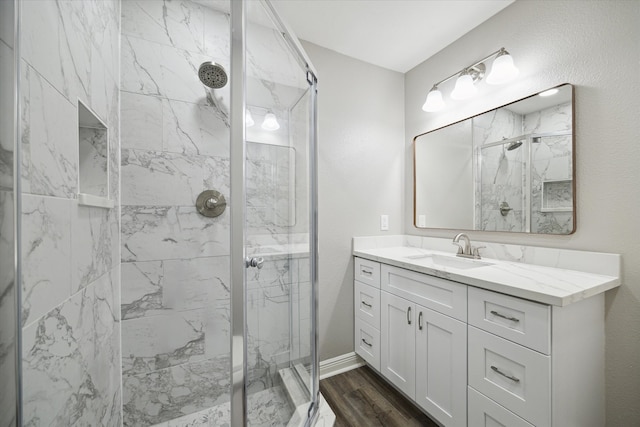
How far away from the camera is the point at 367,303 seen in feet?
5.87

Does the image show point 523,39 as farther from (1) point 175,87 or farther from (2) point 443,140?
(1) point 175,87

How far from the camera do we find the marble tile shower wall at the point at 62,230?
1.68 feet

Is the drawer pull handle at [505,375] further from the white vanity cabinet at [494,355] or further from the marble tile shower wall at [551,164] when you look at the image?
the marble tile shower wall at [551,164]

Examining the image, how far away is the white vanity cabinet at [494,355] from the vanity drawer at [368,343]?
163mm

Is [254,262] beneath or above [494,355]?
above

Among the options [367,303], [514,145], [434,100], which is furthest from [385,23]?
[367,303]

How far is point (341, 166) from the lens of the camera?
1.92 m

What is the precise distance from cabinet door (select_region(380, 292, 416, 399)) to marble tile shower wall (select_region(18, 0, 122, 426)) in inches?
55.8

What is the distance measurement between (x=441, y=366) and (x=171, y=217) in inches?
63.2

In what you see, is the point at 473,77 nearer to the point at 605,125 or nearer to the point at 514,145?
the point at 514,145

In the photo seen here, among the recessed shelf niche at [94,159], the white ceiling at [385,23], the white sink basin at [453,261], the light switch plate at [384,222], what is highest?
the white ceiling at [385,23]

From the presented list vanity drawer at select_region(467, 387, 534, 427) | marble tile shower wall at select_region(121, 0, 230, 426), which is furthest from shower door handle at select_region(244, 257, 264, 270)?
vanity drawer at select_region(467, 387, 534, 427)

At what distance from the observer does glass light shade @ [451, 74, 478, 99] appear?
1622mm

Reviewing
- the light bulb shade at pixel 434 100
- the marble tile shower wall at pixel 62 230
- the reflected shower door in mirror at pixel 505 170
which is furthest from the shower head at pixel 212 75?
the reflected shower door in mirror at pixel 505 170
